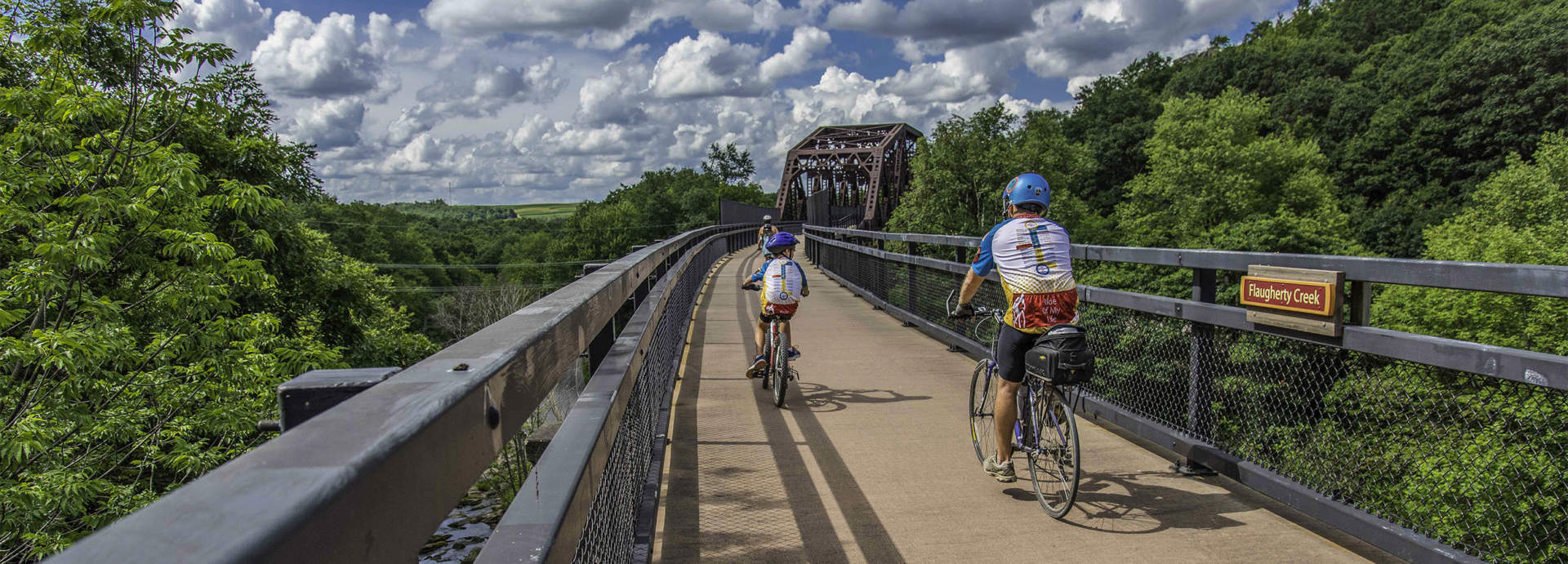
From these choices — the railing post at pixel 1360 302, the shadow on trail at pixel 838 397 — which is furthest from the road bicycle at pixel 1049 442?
the shadow on trail at pixel 838 397

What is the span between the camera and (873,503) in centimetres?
499

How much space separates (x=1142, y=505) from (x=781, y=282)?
4037 mm

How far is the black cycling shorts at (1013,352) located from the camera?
5.10 meters

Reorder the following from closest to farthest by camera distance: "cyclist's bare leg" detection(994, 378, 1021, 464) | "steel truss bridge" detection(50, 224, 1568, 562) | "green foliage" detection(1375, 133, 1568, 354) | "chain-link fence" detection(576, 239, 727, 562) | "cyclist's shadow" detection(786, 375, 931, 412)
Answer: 1. "steel truss bridge" detection(50, 224, 1568, 562)
2. "chain-link fence" detection(576, 239, 727, 562)
3. "cyclist's bare leg" detection(994, 378, 1021, 464)
4. "cyclist's shadow" detection(786, 375, 931, 412)
5. "green foliage" detection(1375, 133, 1568, 354)

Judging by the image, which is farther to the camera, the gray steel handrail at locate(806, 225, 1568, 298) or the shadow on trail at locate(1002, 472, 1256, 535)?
the shadow on trail at locate(1002, 472, 1256, 535)

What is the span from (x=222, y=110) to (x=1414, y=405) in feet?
Result: 73.5

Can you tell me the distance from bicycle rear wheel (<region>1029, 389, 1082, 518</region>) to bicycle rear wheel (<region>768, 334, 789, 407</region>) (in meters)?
2.70

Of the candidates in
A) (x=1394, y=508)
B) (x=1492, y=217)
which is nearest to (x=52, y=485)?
(x=1394, y=508)

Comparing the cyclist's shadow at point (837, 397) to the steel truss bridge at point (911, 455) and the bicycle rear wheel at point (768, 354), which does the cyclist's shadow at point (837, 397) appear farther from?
the bicycle rear wheel at point (768, 354)

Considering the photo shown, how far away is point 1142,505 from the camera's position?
494 cm

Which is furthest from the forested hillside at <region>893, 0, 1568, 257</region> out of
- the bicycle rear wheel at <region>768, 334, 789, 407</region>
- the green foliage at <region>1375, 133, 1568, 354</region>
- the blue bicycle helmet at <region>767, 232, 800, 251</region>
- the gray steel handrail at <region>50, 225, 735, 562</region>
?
the gray steel handrail at <region>50, 225, 735, 562</region>

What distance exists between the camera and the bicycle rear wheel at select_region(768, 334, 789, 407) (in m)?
7.46

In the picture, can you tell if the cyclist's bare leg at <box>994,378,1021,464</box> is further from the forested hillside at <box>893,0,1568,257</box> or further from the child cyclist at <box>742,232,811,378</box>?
the forested hillside at <box>893,0,1568,257</box>

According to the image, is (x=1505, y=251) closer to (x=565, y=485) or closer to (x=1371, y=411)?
(x=1371, y=411)
